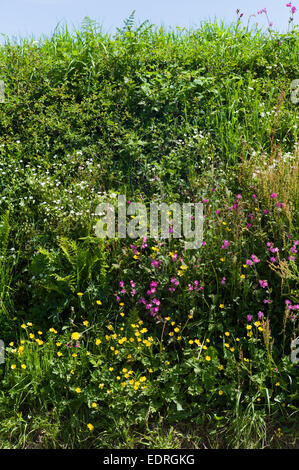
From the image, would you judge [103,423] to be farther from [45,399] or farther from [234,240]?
[234,240]

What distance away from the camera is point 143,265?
4.02m

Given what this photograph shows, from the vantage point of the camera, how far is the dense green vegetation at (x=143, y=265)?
338 centimetres

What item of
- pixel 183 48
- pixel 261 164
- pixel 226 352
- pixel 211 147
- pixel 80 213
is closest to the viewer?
pixel 226 352

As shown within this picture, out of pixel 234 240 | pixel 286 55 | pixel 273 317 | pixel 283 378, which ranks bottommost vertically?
pixel 283 378

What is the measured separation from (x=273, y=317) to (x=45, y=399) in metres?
1.94

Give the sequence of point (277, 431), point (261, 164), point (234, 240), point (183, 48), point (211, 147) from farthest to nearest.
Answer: point (183, 48), point (211, 147), point (261, 164), point (234, 240), point (277, 431)

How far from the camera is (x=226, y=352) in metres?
3.53

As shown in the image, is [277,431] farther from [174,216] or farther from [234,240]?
[174,216]

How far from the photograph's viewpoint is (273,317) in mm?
3838

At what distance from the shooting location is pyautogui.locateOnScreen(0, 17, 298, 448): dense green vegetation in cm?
338

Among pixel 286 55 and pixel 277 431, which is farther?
pixel 286 55

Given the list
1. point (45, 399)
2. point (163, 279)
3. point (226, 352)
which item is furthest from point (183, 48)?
point (45, 399)

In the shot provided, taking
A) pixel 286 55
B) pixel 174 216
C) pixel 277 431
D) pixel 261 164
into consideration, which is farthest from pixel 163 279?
pixel 286 55

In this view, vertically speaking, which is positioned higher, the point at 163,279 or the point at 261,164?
the point at 261,164
